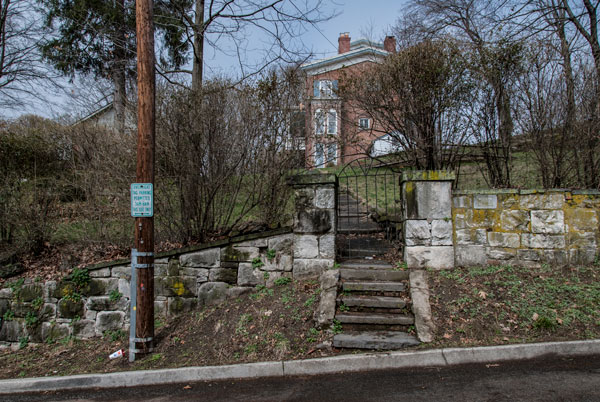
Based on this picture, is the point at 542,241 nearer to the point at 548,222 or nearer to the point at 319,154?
the point at 548,222

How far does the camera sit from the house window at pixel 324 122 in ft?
22.7

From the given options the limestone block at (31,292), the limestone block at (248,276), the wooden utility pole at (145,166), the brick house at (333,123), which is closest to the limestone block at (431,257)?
the brick house at (333,123)

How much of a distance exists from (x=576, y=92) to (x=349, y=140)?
388cm

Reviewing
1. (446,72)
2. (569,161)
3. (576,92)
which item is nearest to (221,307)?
(446,72)

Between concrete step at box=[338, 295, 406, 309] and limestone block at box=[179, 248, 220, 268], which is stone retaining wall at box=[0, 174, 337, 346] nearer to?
limestone block at box=[179, 248, 220, 268]

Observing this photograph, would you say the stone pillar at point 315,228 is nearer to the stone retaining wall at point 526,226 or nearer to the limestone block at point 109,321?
the stone retaining wall at point 526,226

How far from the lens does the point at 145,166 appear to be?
4.57 metres

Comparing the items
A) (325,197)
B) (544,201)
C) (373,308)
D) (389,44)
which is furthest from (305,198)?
(389,44)

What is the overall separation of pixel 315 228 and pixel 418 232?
5.11 ft

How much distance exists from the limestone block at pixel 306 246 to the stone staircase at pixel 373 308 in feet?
1.69

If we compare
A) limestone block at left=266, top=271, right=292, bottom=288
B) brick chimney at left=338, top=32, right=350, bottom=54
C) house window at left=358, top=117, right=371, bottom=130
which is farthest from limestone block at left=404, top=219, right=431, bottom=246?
brick chimney at left=338, top=32, right=350, bottom=54

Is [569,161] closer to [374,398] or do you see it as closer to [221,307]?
[374,398]

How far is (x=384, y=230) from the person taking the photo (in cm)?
676

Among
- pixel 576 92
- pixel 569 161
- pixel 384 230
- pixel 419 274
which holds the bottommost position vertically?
pixel 419 274
